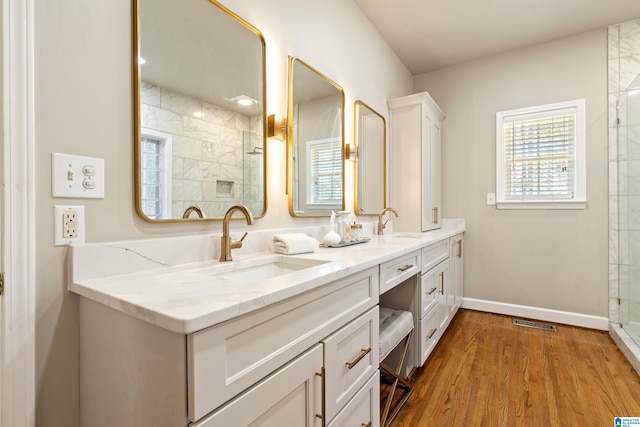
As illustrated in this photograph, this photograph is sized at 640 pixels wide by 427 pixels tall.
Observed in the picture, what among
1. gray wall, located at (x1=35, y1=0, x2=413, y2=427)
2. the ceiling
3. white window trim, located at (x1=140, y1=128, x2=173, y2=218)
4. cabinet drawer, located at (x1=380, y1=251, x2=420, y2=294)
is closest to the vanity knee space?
cabinet drawer, located at (x1=380, y1=251, x2=420, y2=294)

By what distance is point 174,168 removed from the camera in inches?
44.2

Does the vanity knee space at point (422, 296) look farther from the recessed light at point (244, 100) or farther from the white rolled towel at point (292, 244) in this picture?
the recessed light at point (244, 100)

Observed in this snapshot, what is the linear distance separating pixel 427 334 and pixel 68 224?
6.25 feet

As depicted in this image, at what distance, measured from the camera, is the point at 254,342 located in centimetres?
71

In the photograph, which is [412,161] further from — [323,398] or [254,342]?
[254,342]

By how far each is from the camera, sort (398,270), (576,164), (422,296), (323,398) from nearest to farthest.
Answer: (323,398) → (398,270) → (422,296) → (576,164)

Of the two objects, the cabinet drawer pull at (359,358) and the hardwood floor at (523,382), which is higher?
the cabinet drawer pull at (359,358)

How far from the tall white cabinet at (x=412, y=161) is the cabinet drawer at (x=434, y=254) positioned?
13.3 inches

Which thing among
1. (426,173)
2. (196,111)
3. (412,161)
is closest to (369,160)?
(412,161)

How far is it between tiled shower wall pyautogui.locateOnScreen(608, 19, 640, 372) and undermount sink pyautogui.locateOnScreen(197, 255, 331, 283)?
2665 millimetres

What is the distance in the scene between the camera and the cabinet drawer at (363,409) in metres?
1.05

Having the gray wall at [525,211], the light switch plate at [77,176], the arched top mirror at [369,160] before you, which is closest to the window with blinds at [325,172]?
the arched top mirror at [369,160]

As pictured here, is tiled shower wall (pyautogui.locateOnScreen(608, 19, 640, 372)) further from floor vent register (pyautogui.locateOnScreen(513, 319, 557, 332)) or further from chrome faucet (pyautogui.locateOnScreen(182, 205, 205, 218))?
chrome faucet (pyautogui.locateOnScreen(182, 205, 205, 218))

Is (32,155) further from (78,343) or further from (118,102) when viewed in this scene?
(78,343)
